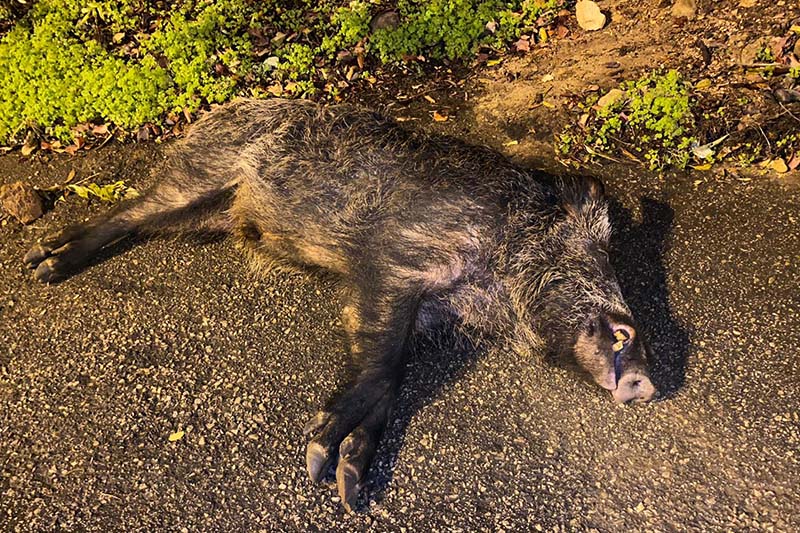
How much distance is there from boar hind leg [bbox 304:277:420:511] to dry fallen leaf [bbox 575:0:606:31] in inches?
120

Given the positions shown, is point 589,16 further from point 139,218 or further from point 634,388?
point 139,218

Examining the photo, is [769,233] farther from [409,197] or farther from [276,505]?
[276,505]

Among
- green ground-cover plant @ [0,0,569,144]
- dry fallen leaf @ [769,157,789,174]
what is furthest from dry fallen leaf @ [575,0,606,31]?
dry fallen leaf @ [769,157,789,174]

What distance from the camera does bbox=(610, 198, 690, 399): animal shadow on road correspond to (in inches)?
159

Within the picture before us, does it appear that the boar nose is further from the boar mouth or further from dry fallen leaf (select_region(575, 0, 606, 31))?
dry fallen leaf (select_region(575, 0, 606, 31))

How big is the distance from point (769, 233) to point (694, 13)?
201cm


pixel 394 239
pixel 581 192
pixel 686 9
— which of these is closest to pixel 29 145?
pixel 394 239

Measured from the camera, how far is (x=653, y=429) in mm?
3828

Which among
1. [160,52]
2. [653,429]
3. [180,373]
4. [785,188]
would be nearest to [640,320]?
[653,429]

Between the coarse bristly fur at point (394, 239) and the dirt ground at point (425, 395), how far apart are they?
0.20m

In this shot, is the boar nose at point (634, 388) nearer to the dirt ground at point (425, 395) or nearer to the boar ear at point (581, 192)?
the dirt ground at point (425, 395)

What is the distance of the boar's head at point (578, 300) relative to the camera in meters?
3.70

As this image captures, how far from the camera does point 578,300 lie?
155 inches

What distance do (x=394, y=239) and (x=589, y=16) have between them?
2913mm
